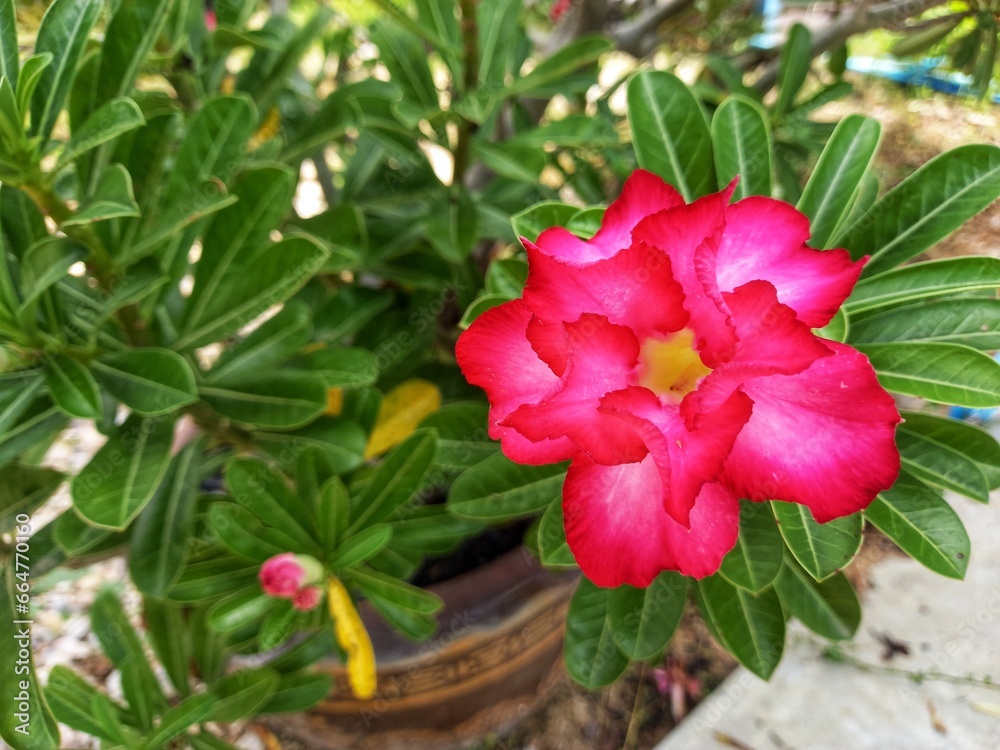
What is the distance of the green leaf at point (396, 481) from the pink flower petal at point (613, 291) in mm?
399

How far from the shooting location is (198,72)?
1017mm

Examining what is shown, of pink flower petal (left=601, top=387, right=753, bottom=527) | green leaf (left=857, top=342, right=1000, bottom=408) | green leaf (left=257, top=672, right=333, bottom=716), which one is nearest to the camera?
pink flower petal (left=601, top=387, right=753, bottom=527)

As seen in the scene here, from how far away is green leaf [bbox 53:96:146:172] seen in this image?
2.02 ft

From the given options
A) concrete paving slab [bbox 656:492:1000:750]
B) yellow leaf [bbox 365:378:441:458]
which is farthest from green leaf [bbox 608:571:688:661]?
concrete paving slab [bbox 656:492:1000:750]

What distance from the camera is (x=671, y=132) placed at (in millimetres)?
702

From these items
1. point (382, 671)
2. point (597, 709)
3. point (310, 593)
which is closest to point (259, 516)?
point (310, 593)

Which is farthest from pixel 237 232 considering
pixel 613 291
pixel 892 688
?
pixel 892 688

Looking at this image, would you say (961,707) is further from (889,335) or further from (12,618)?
(12,618)

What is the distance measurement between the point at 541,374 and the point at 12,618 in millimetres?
759

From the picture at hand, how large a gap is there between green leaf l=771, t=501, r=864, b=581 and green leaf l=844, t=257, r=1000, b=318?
7.4 inches

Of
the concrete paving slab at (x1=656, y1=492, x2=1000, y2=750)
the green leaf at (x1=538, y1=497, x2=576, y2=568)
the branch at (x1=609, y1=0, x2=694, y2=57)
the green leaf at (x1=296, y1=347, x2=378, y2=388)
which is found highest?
the branch at (x1=609, y1=0, x2=694, y2=57)

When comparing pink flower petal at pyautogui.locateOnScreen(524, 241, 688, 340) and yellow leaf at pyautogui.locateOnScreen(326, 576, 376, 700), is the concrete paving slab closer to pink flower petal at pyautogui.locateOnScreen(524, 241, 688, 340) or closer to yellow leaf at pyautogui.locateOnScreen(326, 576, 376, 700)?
yellow leaf at pyautogui.locateOnScreen(326, 576, 376, 700)

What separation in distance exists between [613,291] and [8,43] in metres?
0.62

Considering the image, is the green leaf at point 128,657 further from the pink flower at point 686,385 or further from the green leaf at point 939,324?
the green leaf at point 939,324
